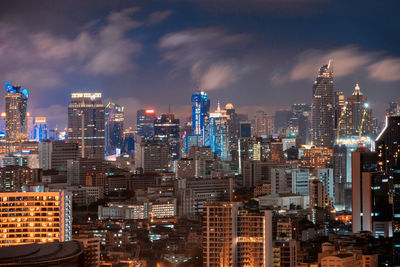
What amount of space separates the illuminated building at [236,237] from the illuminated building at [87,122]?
22979 mm

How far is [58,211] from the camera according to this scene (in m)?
11.2

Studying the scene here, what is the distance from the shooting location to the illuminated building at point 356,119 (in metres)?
22.0

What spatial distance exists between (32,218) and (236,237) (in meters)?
3.04

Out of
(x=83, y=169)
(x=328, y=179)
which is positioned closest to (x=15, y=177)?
(x=83, y=169)

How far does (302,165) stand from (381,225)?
1224 cm

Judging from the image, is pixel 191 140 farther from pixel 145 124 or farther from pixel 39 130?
pixel 39 130

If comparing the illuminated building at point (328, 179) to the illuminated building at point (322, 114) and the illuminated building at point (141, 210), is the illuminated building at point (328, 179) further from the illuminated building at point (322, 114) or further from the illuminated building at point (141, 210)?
the illuminated building at point (322, 114)

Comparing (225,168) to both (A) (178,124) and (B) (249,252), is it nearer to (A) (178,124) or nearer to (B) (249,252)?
(A) (178,124)

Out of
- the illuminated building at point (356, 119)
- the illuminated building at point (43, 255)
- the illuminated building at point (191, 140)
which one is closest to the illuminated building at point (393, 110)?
the illuminated building at point (356, 119)

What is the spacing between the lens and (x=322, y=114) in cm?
3092

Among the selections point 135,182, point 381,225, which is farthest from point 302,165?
point 381,225

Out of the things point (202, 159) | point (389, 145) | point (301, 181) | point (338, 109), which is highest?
point (338, 109)


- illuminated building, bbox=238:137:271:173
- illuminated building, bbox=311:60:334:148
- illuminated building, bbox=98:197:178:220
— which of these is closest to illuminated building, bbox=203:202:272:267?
illuminated building, bbox=98:197:178:220

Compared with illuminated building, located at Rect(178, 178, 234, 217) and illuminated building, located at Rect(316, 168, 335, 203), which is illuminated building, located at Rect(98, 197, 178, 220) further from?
illuminated building, located at Rect(316, 168, 335, 203)
